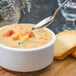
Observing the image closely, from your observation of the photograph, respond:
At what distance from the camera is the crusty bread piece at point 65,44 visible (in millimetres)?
589

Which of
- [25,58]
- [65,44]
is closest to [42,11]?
[65,44]

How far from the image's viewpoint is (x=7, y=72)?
0.54m

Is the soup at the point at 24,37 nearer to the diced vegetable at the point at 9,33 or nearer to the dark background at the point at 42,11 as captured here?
the diced vegetable at the point at 9,33

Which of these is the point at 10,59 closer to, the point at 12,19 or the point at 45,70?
the point at 45,70

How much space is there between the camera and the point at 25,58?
0.50 m

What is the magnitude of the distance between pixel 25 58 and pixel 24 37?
5 centimetres

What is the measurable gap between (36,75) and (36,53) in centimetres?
6

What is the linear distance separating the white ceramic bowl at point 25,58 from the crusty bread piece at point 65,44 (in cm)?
6

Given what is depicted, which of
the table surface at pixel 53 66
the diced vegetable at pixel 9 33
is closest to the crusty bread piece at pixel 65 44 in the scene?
the table surface at pixel 53 66

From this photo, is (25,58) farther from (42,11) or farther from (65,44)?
(42,11)

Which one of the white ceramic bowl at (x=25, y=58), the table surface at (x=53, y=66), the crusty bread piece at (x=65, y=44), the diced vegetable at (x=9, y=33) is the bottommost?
the table surface at (x=53, y=66)

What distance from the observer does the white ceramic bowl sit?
1.64 ft

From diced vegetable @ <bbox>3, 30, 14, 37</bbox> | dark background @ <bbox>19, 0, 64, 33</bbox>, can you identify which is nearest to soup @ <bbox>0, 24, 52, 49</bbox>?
diced vegetable @ <bbox>3, 30, 14, 37</bbox>

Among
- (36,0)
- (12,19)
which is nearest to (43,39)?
(12,19)
